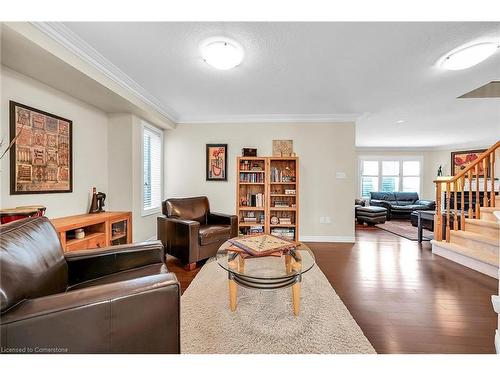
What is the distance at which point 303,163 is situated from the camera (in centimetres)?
397

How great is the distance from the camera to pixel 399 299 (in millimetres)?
2045

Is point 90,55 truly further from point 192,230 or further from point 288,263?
point 288,263

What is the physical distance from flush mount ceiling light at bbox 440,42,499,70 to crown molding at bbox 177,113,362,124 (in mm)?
1632

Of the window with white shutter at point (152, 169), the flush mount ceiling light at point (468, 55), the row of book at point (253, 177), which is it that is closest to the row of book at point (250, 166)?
the row of book at point (253, 177)

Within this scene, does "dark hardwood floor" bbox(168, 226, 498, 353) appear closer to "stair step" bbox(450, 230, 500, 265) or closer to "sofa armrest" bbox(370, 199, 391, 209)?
"stair step" bbox(450, 230, 500, 265)

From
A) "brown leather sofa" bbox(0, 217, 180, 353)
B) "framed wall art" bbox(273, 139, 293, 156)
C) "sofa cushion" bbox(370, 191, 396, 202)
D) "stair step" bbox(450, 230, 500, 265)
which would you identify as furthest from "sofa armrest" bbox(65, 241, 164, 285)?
"sofa cushion" bbox(370, 191, 396, 202)

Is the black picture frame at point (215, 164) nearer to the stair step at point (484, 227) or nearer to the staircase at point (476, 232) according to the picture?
the staircase at point (476, 232)

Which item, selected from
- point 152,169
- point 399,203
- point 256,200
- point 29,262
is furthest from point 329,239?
point 399,203

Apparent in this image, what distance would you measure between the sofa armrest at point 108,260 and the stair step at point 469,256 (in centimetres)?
364

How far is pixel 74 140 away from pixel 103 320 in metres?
2.56

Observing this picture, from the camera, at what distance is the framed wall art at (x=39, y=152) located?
6.45 ft

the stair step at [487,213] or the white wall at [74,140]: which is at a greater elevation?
the white wall at [74,140]
